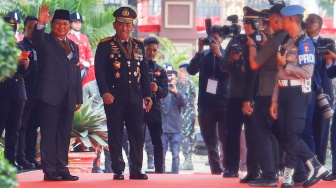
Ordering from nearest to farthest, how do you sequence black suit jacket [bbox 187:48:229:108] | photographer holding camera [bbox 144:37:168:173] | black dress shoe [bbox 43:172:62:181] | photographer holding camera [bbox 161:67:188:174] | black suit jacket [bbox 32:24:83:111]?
black suit jacket [bbox 32:24:83:111] < black dress shoe [bbox 43:172:62:181] < black suit jacket [bbox 187:48:229:108] < photographer holding camera [bbox 144:37:168:173] < photographer holding camera [bbox 161:67:188:174]

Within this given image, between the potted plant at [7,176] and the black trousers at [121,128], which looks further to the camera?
the black trousers at [121,128]

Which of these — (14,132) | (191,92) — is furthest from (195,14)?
(14,132)

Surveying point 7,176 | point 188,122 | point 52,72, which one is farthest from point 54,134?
point 188,122

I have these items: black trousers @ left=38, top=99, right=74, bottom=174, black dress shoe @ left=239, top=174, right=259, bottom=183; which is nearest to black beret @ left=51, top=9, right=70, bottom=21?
black trousers @ left=38, top=99, right=74, bottom=174

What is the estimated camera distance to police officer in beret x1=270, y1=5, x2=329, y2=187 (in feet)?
35.4

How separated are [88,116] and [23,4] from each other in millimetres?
4736

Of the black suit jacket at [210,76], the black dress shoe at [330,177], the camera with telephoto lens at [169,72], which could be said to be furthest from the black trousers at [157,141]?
the camera with telephoto lens at [169,72]

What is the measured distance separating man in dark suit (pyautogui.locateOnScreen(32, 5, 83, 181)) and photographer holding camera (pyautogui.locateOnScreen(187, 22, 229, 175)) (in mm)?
2005

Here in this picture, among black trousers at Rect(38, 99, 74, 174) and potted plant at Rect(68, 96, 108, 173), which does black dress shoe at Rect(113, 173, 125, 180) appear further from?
potted plant at Rect(68, 96, 108, 173)

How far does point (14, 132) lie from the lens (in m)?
13.4

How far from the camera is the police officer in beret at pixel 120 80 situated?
479 inches

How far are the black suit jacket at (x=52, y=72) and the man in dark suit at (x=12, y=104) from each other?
1.05 m

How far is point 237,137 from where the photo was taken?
41.4 feet

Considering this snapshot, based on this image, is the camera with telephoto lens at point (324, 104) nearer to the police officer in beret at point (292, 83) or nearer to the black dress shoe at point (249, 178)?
the black dress shoe at point (249, 178)
